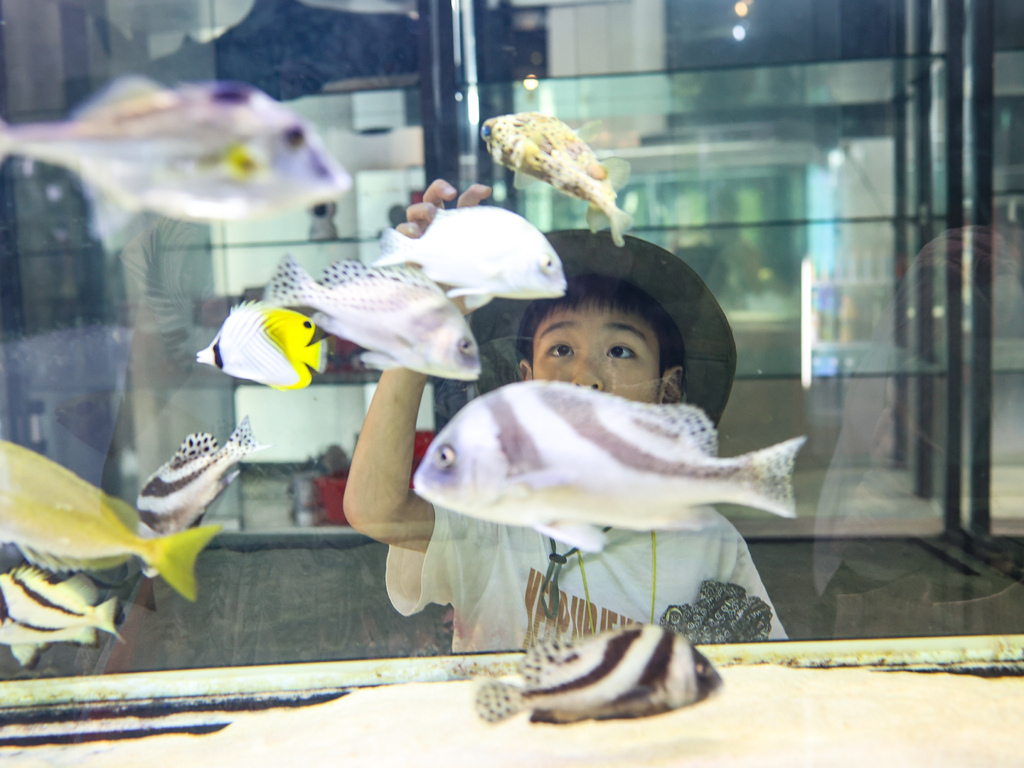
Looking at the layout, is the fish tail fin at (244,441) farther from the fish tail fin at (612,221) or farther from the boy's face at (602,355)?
the fish tail fin at (612,221)

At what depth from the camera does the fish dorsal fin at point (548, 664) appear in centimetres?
62

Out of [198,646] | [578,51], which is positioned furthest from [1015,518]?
[198,646]

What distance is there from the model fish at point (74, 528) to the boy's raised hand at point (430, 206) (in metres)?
0.42

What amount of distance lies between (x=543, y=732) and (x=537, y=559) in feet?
0.81

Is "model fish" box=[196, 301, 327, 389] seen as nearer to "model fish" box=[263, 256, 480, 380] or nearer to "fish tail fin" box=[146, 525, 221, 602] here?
"model fish" box=[263, 256, 480, 380]

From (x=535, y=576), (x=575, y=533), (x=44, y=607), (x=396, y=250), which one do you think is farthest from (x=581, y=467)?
(x=44, y=607)

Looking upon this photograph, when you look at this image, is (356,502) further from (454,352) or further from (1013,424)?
(1013,424)

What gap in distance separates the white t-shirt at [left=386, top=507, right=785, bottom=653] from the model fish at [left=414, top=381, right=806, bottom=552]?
35 cm

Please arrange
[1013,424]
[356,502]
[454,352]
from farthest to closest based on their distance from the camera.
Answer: [1013,424] → [356,502] → [454,352]

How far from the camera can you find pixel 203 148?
1.49 ft

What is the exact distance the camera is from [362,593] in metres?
0.99

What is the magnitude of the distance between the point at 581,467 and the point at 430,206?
1.22 ft

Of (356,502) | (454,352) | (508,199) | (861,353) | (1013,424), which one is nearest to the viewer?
(454,352)

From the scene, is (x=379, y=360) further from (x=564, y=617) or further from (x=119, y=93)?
(x=564, y=617)
